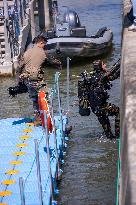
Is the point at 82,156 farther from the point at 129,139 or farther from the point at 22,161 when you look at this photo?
the point at 129,139

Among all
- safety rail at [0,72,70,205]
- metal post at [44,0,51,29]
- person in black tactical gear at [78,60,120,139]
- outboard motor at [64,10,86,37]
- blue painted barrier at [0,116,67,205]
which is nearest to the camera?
safety rail at [0,72,70,205]

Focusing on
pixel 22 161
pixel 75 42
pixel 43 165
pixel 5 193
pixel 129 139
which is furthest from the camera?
pixel 75 42

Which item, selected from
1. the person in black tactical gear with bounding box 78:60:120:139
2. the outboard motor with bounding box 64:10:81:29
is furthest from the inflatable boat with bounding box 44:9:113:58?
the person in black tactical gear with bounding box 78:60:120:139

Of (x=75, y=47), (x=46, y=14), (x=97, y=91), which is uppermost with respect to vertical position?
(x=97, y=91)

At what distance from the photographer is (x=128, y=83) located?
3.95 m

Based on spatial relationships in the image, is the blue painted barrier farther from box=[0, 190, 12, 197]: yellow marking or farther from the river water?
the river water

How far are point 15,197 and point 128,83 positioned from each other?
3.72m

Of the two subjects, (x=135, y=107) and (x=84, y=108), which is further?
(x=84, y=108)

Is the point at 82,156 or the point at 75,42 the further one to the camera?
the point at 75,42

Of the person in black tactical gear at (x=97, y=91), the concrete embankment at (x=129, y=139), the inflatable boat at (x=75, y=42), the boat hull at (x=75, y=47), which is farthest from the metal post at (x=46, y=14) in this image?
the concrete embankment at (x=129, y=139)

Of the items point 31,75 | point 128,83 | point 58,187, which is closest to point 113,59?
point 31,75

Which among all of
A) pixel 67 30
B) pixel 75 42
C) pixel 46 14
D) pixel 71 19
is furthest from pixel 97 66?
pixel 46 14

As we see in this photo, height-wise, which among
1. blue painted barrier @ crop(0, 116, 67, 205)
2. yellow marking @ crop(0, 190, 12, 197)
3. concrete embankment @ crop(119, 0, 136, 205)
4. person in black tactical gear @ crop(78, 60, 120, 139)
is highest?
concrete embankment @ crop(119, 0, 136, 205)

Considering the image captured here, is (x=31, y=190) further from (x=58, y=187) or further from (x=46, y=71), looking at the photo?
(x=46, y=71)
